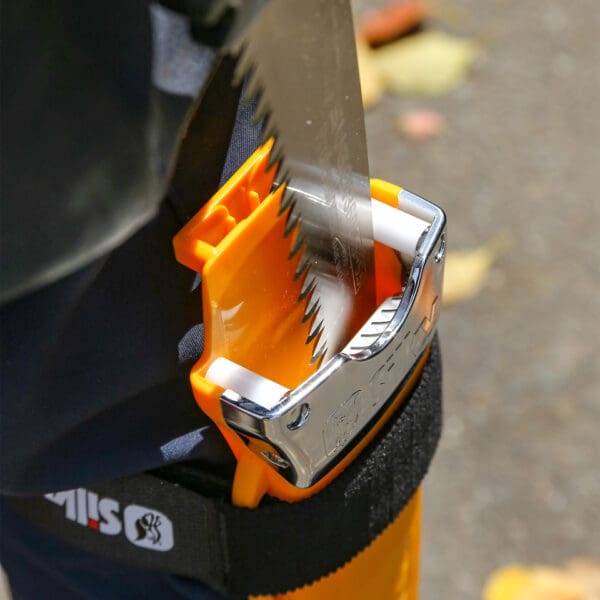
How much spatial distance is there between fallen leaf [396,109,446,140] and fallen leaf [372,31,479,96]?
0.21ft

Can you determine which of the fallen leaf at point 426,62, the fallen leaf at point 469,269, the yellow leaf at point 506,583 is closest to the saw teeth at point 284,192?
the yellow leaf at point 506,583

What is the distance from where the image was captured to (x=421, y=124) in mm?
2494

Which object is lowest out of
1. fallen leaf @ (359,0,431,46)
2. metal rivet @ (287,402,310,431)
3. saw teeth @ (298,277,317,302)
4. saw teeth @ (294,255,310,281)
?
fallen leaf @ (359,0,431,46)

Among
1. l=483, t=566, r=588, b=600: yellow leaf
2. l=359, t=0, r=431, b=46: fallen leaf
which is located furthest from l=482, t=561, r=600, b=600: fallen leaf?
l=359, t=0, r=431, b=46: fallen leaf

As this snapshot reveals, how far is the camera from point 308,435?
2.40 feet

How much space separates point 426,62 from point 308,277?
195cm

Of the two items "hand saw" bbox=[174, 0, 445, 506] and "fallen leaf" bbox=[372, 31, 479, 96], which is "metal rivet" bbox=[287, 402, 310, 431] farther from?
"fallen leaf" bbox=[372, 31, 479, 96]

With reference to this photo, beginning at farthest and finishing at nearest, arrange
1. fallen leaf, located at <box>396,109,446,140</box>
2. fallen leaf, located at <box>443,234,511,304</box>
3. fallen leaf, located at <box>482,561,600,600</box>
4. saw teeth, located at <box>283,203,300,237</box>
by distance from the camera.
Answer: fallen leaf, located at <box>396,109,446,140</box> < fallen leaf, located at <box>443,234,511,304</box> < fallen leaf, located at <box>482,561,600,600</box> < saw teeth, located at <box>283,203,300,237</box>

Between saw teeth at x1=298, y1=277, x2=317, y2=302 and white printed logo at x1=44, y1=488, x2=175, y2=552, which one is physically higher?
saw teeth at x1=298, y1=277, x2=317, y2=302

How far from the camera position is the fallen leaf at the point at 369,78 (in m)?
2.54

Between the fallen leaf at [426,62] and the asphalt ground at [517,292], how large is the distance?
3 centimetres

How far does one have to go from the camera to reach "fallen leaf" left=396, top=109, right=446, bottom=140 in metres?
2.48

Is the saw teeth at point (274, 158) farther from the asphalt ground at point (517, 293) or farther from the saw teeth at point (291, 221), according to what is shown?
the asphalt ground at point (517, 293)

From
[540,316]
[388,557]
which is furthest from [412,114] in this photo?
[388,557]
